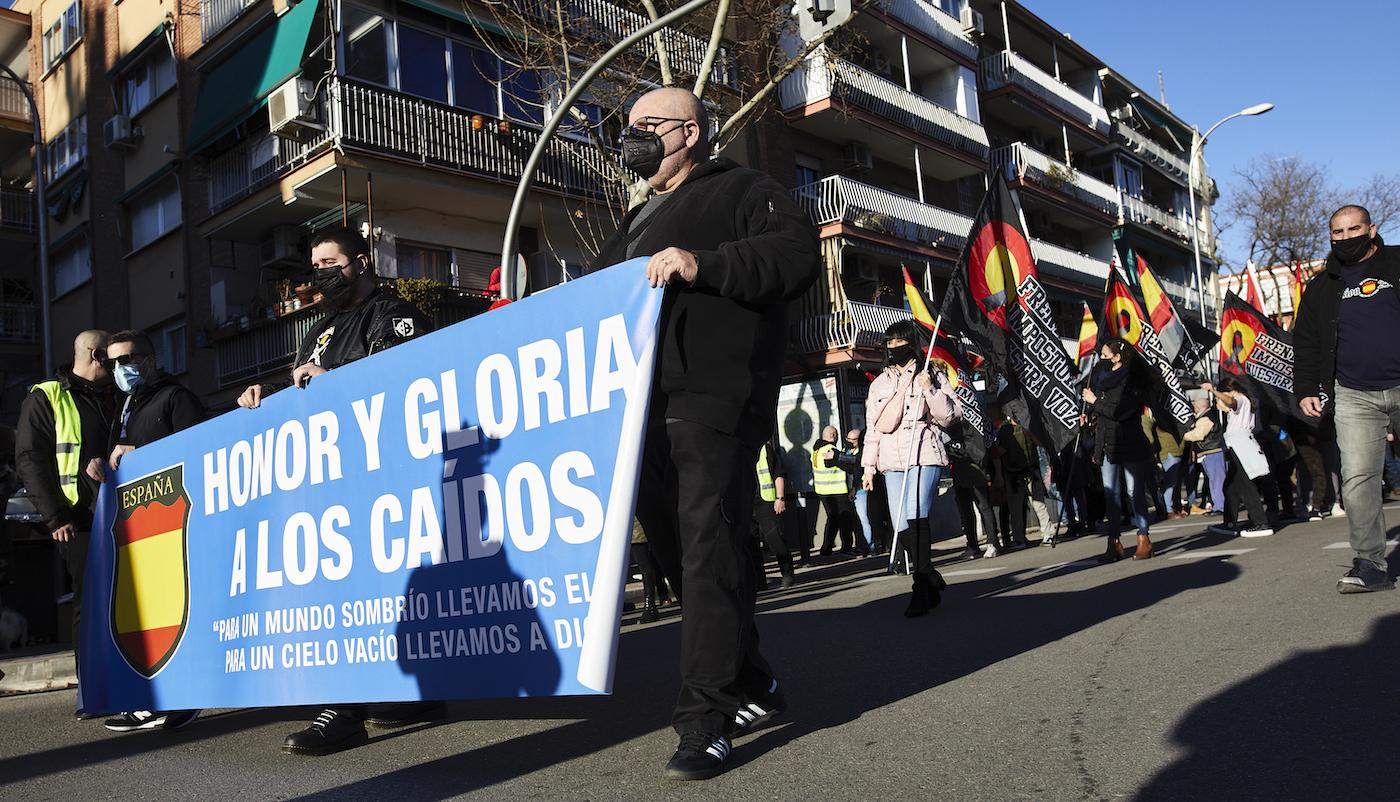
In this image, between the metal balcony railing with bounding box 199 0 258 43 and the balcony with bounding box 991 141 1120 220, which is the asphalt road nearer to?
the metal balcony railing with bounding box 199 0 258 43

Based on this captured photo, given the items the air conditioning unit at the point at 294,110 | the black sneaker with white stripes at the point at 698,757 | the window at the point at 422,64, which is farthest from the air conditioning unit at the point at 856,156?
the black sneaker with white stripes at the point at 698,757

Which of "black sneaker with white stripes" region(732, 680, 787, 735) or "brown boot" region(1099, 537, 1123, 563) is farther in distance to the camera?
"brown boot" region(1099, 537, 1123, 563)

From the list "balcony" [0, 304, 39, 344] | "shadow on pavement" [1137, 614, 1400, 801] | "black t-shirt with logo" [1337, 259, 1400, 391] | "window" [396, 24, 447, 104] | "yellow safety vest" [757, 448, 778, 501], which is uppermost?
"window" [396, 24, 447, 104]

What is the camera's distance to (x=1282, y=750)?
309 cm

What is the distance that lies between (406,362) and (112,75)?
25.5 m

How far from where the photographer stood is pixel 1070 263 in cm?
3797

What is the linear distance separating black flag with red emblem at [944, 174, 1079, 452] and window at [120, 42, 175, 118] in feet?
63.3

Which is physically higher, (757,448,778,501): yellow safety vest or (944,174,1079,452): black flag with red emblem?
(944,174,1079,452): black flag with red emblem

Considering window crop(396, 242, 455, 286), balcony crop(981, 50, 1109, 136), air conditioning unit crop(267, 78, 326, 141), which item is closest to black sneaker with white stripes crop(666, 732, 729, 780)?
air conditioning unit crop(267, 78, 326, 141)

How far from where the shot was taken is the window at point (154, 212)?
23.9 m

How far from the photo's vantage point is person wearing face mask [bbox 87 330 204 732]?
207 inches

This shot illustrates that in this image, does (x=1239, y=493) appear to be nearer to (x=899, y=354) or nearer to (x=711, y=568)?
(x=899, y=354)

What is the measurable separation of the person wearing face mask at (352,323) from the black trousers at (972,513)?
33.4ft

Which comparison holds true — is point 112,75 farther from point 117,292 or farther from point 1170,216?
point 1170,216
